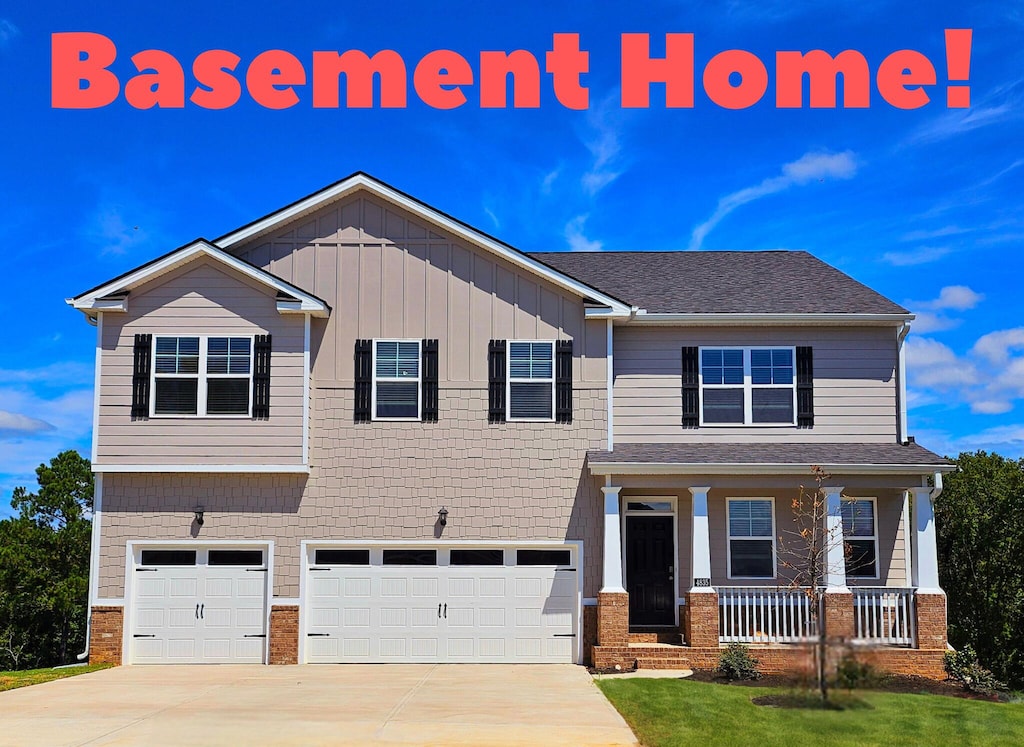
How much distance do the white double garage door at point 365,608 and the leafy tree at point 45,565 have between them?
9.46m

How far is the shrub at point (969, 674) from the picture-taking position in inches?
689

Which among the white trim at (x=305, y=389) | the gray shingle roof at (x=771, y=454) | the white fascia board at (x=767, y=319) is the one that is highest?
the white fascia board at (x=767, y=319)

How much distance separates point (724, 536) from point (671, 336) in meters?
4.00

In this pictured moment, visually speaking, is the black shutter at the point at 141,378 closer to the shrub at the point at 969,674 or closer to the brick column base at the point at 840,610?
the brick column base at the point at 840,610

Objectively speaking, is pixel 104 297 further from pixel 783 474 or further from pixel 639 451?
pixel 783 474

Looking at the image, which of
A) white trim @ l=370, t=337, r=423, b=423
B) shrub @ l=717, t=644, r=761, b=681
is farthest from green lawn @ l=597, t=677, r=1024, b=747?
white trim @ l=370, t=337, r=423, b=423

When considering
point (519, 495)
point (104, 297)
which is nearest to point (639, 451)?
point (519, 495)

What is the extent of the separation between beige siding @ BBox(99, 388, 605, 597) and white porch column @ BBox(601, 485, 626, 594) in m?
0.52

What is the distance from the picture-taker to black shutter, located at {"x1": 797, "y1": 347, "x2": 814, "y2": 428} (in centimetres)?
2106

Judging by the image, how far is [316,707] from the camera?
14742mm

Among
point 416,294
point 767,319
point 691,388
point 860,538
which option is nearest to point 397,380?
point 416,294

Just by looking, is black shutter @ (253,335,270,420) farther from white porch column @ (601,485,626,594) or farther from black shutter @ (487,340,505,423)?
white porch column @ (601,485,626,594)

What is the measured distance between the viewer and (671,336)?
2122 centimetres

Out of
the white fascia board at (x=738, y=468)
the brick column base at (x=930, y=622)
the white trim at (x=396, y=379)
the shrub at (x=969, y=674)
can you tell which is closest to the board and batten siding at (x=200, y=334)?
the white trim at (x=396, y=379)
